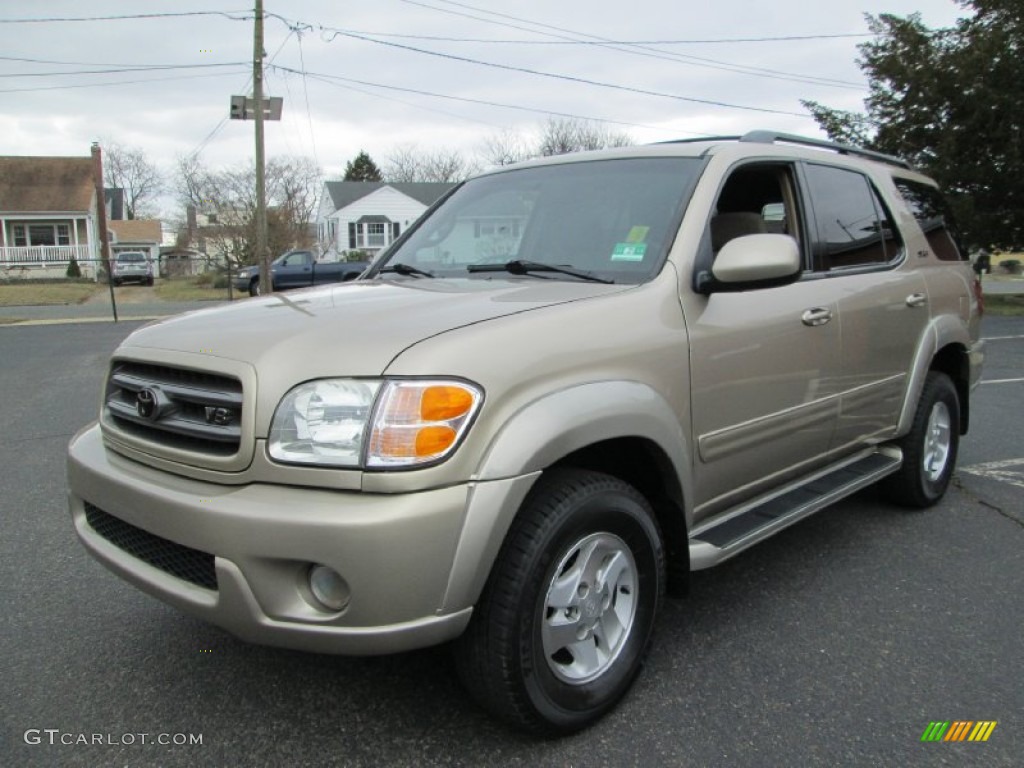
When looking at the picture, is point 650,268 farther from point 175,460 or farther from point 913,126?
point 913,126

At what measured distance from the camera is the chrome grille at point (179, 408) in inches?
87.2

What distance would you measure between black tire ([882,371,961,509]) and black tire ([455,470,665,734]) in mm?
2303

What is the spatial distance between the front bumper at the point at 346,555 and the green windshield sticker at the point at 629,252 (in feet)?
3.66

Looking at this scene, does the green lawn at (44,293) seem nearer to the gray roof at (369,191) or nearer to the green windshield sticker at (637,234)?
the gray roof at (369,191)

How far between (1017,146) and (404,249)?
20.1 metres

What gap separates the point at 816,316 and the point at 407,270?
174 cm

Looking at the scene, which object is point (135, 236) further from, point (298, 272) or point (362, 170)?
point (298, 272)

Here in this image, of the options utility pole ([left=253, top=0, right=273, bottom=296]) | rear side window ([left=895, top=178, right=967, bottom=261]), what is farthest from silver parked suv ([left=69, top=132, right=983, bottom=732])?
utility pole ([left=253, top=0, right=273, bottom=296])

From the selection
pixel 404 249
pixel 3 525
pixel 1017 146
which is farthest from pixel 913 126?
pixel 3 525

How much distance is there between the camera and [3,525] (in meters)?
4.27

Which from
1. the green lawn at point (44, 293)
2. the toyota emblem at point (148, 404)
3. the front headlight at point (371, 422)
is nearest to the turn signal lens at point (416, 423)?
the front headlight at point (371, 422)

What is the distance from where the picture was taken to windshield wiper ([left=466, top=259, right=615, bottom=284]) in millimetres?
2910

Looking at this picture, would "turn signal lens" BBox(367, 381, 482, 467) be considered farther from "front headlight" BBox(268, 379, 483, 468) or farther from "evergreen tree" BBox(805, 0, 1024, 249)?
"evergreen tree" BBox(805, 0, 1024, 249)

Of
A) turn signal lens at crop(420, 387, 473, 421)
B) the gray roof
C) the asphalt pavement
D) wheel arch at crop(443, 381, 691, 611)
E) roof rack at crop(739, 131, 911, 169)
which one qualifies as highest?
the gray roof
